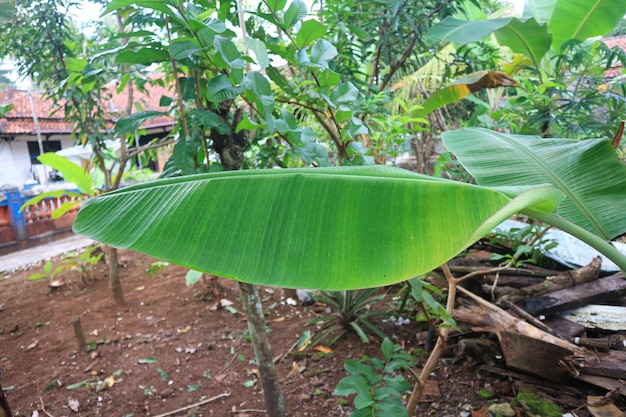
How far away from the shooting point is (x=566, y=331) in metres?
1.69

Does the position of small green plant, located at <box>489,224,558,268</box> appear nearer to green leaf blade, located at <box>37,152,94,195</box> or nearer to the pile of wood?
the pile of wood

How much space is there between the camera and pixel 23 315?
3.14m

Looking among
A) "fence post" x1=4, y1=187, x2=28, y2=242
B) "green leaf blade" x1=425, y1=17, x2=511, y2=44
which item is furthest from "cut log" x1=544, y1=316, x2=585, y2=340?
"fence post" x1=4, y1=187, x2=28, y2=242

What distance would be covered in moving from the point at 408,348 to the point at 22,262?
559cm

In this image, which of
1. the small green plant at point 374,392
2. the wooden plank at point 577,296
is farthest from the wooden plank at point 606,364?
the small green plant at point 374,392

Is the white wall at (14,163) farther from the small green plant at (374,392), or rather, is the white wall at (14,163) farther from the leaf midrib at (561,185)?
the leaf midrib at (561,185)

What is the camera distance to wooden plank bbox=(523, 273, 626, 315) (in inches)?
69.6

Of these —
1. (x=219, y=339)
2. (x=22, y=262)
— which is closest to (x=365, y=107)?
(x=219, y=339)

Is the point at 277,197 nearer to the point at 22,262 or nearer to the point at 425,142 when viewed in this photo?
the point at 425,142

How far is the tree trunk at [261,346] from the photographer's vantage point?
4.94 feet

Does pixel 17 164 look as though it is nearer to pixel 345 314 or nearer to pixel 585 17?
pixel 345 314

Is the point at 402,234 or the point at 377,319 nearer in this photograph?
the point at 402,234

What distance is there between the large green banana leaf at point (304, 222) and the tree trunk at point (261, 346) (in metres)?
0.93

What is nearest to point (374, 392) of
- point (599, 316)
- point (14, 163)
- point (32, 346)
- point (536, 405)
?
point (536, 405)
